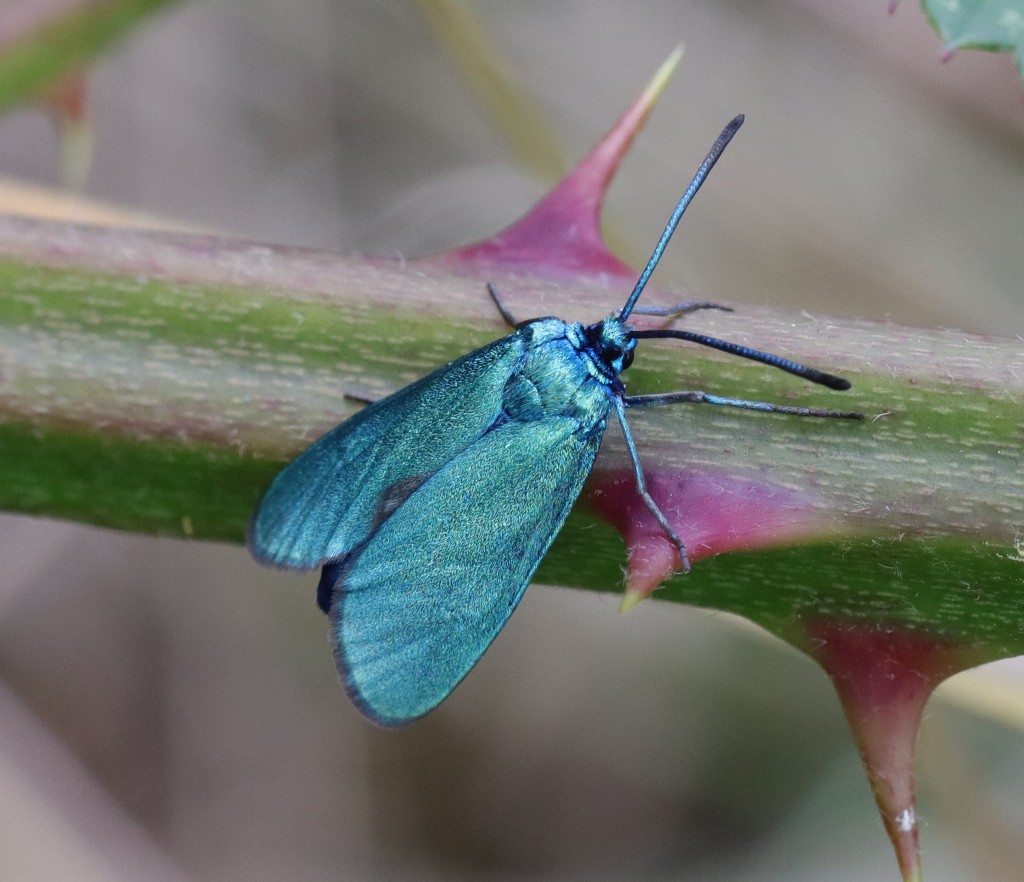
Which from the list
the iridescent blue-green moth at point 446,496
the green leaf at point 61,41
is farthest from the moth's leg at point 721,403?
the green leaf at point 61,41

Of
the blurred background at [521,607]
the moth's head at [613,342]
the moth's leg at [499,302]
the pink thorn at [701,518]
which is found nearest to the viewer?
the pink thorn at [701,518]

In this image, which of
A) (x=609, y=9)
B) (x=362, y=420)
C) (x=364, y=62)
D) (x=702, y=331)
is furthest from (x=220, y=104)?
(x=702, y=331)

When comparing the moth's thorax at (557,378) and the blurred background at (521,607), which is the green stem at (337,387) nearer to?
the moth's thorax at (557,378)

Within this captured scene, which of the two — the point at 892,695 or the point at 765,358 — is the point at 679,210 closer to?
the point at 765,358

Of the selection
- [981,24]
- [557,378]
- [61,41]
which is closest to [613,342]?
[557,378]

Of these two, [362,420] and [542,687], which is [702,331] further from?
[542,687]

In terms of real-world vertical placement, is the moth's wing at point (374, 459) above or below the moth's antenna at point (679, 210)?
below
